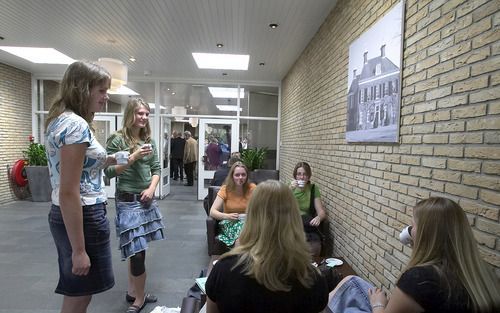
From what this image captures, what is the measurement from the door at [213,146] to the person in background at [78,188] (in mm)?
6522

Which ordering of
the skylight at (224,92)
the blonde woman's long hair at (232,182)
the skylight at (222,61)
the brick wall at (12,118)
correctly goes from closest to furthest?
the blonde woman's long hair at (232,182) < the skylight at (222,61) < the brick wall at (12,118) < the skylight at (224,92)

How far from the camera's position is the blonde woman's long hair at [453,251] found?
3.87ft

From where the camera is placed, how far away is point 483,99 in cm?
146

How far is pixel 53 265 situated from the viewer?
3.70 metres

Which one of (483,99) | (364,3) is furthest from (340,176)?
(483,99)

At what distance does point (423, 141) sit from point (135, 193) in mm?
2019

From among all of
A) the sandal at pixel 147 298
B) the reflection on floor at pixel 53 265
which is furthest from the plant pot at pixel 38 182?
the sandal at pixel 147 298

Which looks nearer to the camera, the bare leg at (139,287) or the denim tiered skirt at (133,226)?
the denim tiered skirt at (133,226)

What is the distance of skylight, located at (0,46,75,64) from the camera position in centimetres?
596

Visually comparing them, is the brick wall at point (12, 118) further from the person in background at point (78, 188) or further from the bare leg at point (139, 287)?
the person in background at point (78, 188)

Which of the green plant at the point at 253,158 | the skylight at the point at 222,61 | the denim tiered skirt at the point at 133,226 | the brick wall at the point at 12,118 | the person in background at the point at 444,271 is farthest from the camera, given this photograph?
the green plant at the point at 253,158

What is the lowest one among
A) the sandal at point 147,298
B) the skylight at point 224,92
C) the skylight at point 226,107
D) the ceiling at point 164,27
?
the sandal at point 147,298

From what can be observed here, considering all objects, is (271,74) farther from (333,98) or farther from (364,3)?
(364,3)

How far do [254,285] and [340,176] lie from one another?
2458 mm
